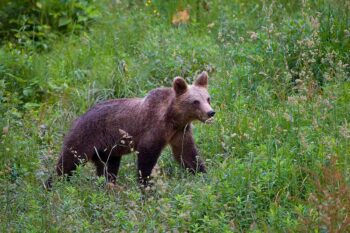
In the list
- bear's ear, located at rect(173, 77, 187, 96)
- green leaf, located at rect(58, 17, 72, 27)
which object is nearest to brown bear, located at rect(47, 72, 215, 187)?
bear's ear, located at rect(173, 77, 187, 96)

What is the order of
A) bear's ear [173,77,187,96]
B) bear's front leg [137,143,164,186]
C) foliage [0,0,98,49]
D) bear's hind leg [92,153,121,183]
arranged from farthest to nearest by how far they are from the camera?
foliage [0,0,98,49]
bear's hind leg [92,153,121,183]
bear's ear [173,77,187,96]
bear's front leg [137,143,164,186]

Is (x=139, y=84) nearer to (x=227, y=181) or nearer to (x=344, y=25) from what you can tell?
(x=344, y=25)

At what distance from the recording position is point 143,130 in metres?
8.12

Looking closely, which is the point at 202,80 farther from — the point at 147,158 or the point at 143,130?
the point at 147,158

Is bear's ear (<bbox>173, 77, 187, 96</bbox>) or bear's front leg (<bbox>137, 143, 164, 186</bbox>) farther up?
bear's ear (<bbox>173, 77, 187, 96</bbox>)

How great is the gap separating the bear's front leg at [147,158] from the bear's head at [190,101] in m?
0.43

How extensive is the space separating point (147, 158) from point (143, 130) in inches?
14.9

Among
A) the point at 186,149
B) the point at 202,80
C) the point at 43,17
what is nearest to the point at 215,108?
the point at 202,80

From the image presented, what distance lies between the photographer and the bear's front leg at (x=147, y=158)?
7.83 m

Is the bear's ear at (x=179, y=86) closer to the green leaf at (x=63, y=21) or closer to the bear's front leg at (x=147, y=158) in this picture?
the bear's front leg at (x=147, y=158)

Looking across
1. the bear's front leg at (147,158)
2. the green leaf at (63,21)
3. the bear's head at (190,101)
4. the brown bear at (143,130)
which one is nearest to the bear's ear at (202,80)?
the brown bear at (143,130)

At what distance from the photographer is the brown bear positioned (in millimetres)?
7957

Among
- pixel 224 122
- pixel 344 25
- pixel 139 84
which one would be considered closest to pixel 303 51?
pixel 344 25

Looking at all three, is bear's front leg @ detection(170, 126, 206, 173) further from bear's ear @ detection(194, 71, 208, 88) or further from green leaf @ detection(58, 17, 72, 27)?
green leaf @ detection(58, 17, 72, 27)
